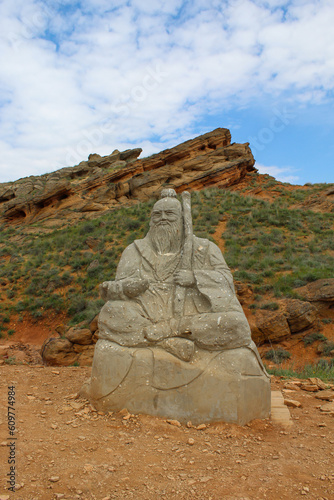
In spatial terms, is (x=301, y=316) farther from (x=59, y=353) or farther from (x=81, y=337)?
(x=59, y=353)

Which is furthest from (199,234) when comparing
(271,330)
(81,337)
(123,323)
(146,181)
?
(123,323)

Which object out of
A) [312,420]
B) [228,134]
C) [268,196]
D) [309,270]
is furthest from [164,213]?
[228,134]

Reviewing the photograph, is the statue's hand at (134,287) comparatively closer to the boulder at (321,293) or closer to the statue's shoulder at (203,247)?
the statue's shoulder at (203,247)

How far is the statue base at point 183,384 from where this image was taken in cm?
410

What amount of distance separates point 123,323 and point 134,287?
481mm

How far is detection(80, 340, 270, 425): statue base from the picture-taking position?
4.10 metres

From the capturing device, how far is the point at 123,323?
14.9ft

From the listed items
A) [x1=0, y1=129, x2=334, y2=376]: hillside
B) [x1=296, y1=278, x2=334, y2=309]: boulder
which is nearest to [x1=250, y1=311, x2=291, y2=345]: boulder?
[x1=0, y1=129, x2=334, y2=376]: hillside

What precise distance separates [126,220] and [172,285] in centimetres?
1805

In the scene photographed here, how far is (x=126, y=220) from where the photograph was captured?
22594 mm

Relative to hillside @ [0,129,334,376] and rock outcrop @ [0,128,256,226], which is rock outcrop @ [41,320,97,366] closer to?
hillside @ [0,129,334,376]

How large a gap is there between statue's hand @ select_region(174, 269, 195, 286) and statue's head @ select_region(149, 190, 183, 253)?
0.50m

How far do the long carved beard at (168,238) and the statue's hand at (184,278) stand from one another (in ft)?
1.61

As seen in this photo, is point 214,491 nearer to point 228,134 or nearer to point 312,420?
point 312,420
